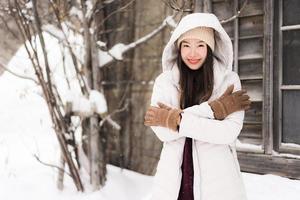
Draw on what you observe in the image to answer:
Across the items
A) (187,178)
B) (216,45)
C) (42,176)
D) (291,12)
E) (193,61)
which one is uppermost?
(291,12)

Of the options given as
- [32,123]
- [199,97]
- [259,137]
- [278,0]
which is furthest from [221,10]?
[32,123]

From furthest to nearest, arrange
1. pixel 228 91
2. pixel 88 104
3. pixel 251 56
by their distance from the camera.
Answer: pixel 88 104, pixel 251 56, pixel 228 91

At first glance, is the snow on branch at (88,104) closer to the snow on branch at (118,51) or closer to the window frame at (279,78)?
the snow on branch at (118,51)

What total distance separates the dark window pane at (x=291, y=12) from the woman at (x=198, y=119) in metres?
1.48

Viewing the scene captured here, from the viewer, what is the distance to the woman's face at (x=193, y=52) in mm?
2232

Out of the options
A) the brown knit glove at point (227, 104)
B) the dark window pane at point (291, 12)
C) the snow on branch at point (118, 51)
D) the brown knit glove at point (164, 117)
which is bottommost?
the brown knit glove at point (164, 117)

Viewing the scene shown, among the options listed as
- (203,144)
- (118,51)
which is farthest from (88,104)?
(203,144)

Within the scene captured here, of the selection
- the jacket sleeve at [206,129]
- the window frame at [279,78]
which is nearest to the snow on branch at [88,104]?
the window frame at [279,78]

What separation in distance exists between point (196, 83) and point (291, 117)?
1.64 metres

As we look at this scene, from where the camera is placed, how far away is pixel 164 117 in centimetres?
212

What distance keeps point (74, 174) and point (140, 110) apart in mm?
1250

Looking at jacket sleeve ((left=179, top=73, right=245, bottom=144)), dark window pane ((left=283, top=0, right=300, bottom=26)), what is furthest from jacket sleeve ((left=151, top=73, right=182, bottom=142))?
dark window pane ((left=283, top=0, right=300, bottom=26))

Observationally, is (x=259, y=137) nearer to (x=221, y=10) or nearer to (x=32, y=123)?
(x=221, y=10)

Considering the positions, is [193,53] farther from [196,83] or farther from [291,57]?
[291,57]
